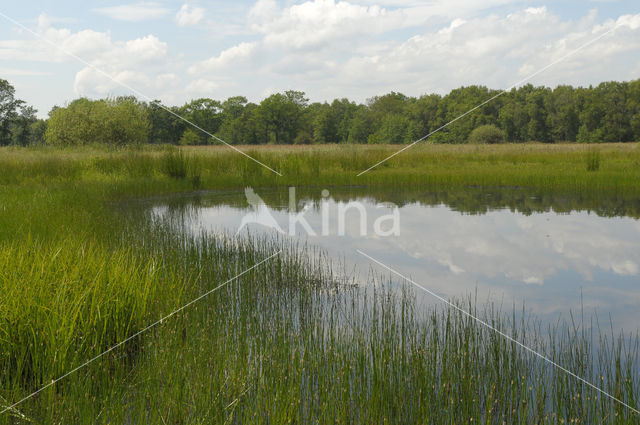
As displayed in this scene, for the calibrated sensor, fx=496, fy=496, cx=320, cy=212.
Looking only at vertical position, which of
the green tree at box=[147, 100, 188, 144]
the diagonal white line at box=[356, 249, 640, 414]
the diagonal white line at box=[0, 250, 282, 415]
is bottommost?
the diagonal white line at box=[356, 249, 640, 414]

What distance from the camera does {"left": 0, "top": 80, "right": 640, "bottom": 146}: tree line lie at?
59.3 m

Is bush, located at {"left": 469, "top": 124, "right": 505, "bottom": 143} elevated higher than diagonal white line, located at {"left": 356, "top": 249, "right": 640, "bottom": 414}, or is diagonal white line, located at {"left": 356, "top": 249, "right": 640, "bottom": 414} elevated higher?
bush, located at {"left": 469, "top": 124, "right": 505, "bottom": 143}

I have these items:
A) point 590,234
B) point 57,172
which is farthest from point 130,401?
point 57,172

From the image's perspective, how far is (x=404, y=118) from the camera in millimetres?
60469

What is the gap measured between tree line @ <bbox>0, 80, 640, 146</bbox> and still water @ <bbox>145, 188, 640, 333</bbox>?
38.4m

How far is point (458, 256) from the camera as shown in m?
8.31

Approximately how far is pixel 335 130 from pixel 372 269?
61523 mm

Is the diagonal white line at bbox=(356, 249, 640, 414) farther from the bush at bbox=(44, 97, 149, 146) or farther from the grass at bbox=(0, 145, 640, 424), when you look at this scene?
the bush at bbox=(44, 97, 149, 146)

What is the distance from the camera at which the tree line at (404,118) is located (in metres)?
59.3

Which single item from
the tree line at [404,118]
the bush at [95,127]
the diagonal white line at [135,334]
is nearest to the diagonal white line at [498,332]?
the diagonal white line at [135,334]

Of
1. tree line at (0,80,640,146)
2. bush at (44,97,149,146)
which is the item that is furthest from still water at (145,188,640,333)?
tree line at (0,80,640,146)

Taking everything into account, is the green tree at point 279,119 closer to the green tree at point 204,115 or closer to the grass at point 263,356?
the green tree at point 204,115

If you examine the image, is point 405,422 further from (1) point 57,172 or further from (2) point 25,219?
(1) point 57,172

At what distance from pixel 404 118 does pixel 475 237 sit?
52588 mm
